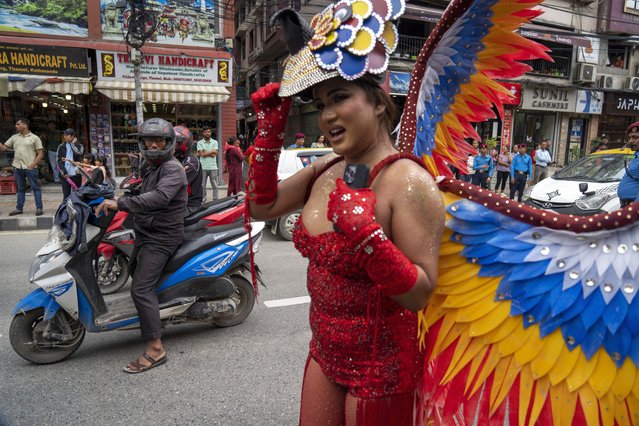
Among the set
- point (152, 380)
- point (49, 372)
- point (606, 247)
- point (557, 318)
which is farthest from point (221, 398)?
point (606, 247)

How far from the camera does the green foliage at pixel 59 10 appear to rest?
12.1 metres

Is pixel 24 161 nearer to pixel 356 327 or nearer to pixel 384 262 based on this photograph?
pixel 356 327

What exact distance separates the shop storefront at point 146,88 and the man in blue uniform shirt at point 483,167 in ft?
25.0

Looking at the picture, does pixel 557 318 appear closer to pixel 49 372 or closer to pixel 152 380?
pixel 152 380

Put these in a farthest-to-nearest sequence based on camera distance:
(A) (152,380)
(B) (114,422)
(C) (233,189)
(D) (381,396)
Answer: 1. (C) (233,189)
2. (A) (152,380)
3. (B) (114,422)
4. (D) (381,396)

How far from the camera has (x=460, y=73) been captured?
169 cm

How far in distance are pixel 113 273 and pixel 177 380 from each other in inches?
87.5

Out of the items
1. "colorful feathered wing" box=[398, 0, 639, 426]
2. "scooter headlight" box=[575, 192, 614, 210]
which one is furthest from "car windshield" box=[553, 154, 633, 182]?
"colorful feathered wing" box=[398, 0, 639, 426]

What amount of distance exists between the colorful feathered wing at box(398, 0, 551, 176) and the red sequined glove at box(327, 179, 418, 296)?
632 millimetres

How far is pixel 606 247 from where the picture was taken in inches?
48.8

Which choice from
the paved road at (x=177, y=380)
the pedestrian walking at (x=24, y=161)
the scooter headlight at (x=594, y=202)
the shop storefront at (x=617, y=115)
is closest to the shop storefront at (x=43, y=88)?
the pedestrian walking at (x=24, y=161)

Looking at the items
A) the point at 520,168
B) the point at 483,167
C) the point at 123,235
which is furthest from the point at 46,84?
the point at 520,168

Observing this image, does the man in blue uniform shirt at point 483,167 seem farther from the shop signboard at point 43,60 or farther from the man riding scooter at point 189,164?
the shop signboard at point 43,60

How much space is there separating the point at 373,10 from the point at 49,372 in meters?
3.36
